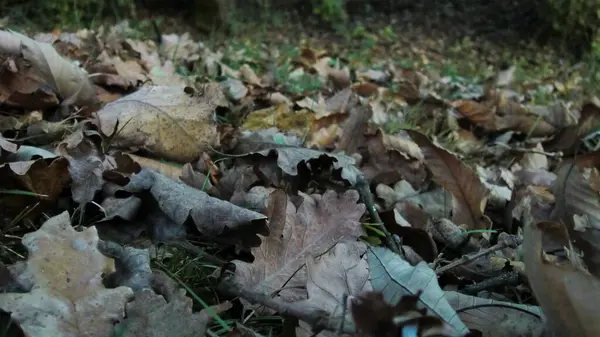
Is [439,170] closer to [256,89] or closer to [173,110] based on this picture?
[173,110]

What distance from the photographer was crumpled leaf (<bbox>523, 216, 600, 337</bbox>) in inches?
29.1

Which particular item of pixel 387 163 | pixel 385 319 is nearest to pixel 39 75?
pixel 387 163

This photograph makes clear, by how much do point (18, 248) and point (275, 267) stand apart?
1.42ft

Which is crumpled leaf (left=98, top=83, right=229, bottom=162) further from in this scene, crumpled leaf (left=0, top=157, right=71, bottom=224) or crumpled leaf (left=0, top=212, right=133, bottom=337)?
crumpled leaf (left=0, top=212, right=133, bottom=337)

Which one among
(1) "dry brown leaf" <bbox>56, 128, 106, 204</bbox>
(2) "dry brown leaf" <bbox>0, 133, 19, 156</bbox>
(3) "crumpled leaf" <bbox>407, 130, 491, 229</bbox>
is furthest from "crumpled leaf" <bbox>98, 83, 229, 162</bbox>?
(3) "crumpled leaf" <bbox>407, 130, 491, 229</bbox>

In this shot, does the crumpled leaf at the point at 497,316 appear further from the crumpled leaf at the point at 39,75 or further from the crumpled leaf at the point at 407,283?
the crumpled leaf at the point at 39,75

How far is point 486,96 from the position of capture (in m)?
3.00

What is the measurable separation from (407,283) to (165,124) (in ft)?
2.60

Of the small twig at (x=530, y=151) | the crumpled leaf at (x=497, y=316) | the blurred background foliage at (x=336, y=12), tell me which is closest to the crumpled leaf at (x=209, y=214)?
the crumpled leaf at (x=497, y=316)

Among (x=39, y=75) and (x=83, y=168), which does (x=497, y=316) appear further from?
(x=39, y=75)

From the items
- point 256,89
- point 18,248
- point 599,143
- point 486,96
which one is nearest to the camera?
point 18,248

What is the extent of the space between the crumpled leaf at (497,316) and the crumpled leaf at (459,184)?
0.43 m

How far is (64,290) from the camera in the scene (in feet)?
2.67

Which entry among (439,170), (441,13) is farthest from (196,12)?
(439,170)
